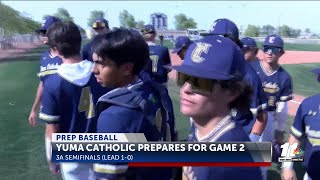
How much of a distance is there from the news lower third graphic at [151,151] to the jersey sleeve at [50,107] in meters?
0.56

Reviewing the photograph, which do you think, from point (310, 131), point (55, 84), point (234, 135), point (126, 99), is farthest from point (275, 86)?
point (234, 135)

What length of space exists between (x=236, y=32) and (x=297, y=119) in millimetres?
1073

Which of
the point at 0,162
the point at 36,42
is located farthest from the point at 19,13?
the point at 0,162

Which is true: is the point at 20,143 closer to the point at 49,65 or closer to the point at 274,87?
the point at 49,65

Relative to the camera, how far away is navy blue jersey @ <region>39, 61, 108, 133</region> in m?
3.26

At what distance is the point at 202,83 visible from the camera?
5.82ft

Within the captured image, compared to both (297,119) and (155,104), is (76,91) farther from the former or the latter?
(297,119)

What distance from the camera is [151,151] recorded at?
2285 mm

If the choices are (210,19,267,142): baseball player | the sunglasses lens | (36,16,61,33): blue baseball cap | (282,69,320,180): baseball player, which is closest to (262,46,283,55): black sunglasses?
(210,19,267,142): baseball player

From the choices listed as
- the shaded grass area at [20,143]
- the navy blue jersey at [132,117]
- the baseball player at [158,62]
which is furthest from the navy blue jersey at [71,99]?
the baseball player at [158,62]

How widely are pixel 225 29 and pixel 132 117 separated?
78.0 inches

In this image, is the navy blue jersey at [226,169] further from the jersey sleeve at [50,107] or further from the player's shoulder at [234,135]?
the jersey sleeve at [50,107]

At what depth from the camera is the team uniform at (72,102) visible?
3264mm

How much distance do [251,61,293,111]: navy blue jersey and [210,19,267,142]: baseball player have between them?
132 cm
